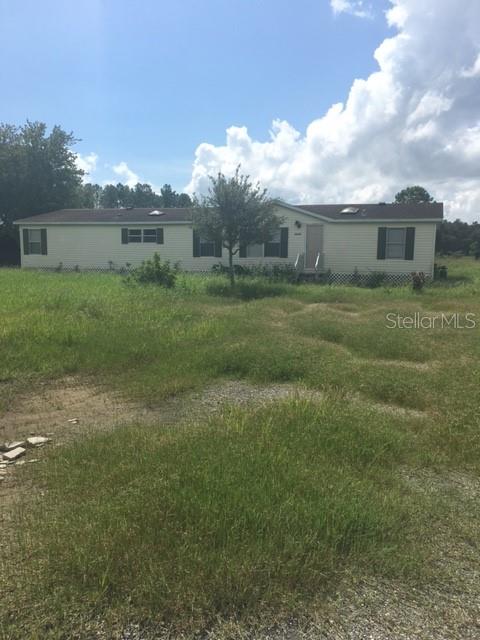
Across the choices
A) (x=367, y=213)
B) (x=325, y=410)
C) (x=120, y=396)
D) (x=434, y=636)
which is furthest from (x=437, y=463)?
(x=367, y=213)

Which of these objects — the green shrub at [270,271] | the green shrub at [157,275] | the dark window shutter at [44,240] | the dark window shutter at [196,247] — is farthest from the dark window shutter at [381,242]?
the dark window shutter at [44,240]

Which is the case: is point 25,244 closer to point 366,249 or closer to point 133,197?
point 366,249

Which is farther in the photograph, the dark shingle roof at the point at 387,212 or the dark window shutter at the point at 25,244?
the dark window shutter at the point at 25,244

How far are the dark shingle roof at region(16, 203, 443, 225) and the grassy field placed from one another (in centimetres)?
1276

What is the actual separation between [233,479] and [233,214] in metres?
14.0

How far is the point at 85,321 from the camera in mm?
9203

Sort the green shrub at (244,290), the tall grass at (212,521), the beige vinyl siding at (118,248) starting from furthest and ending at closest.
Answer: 1. the beige vinyl siding at (118,248)
2. the green shrub at (244,290)
3. the tall grass at (212,521)

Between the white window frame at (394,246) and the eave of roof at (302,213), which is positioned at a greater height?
the eave of roof at (302,213)

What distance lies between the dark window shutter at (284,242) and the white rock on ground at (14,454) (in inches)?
709

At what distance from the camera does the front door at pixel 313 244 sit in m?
21.2

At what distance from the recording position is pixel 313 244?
21359 millimetres

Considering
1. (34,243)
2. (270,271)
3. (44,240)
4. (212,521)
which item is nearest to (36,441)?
(212,521)

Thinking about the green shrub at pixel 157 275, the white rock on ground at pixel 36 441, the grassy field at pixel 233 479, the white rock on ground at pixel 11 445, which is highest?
the green shrub at pixel 157 275

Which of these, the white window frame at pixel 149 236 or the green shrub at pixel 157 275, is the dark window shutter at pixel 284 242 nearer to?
the white window frame at pixel 149 236
